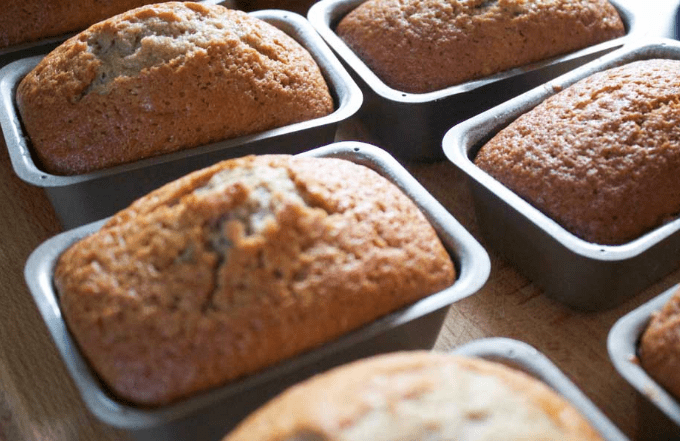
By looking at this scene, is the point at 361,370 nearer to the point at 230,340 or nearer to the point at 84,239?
the point at 230,340

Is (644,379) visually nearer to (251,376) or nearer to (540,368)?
(540,368)

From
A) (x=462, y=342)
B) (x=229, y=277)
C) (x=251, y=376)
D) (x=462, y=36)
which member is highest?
(x=462, y=36)

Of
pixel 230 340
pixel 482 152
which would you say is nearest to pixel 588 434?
pixel 230 340

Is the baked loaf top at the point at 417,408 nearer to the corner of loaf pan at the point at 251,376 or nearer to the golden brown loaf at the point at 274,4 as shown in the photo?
the corner of loaf pan at the point at 251,376

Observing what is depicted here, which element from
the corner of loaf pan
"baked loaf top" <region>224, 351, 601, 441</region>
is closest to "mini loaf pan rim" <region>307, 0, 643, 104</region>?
the corner of loaf pan

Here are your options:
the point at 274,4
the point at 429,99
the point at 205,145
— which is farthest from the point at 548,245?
the point at 274,4

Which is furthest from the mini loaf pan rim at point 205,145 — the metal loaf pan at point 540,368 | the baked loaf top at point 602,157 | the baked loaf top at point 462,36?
the metal loaf pan at point 540,368
